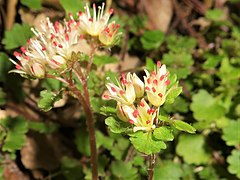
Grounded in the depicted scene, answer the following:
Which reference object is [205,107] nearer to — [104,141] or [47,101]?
[104,141]

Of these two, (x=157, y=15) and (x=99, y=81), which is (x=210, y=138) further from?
(x=157, y=15)

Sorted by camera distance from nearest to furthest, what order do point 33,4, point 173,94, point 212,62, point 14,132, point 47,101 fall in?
point 173,94 < point 47,101 < point 14,132 < point 33,4 < point 212,62

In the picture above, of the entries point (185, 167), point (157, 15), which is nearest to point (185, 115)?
point (185, 167)

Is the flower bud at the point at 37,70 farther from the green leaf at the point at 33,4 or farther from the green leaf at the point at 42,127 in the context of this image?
the green leaf at the point at 33,4

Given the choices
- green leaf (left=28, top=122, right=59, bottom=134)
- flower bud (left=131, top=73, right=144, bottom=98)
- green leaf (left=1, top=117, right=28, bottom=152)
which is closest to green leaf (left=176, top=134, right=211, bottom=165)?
green leaf (left=28, top=122, right=59, bottom=134)

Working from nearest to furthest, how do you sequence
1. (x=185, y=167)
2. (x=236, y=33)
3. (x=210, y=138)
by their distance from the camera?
(x=185, y=167), (x=210, y=138), (x=236, y=33)

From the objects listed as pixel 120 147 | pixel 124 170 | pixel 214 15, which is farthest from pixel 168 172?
pixel 214 15

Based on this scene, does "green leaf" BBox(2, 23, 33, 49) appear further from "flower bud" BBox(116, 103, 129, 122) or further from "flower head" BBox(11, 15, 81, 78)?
"flower bud" BBox(116, 103, 129, 122)
